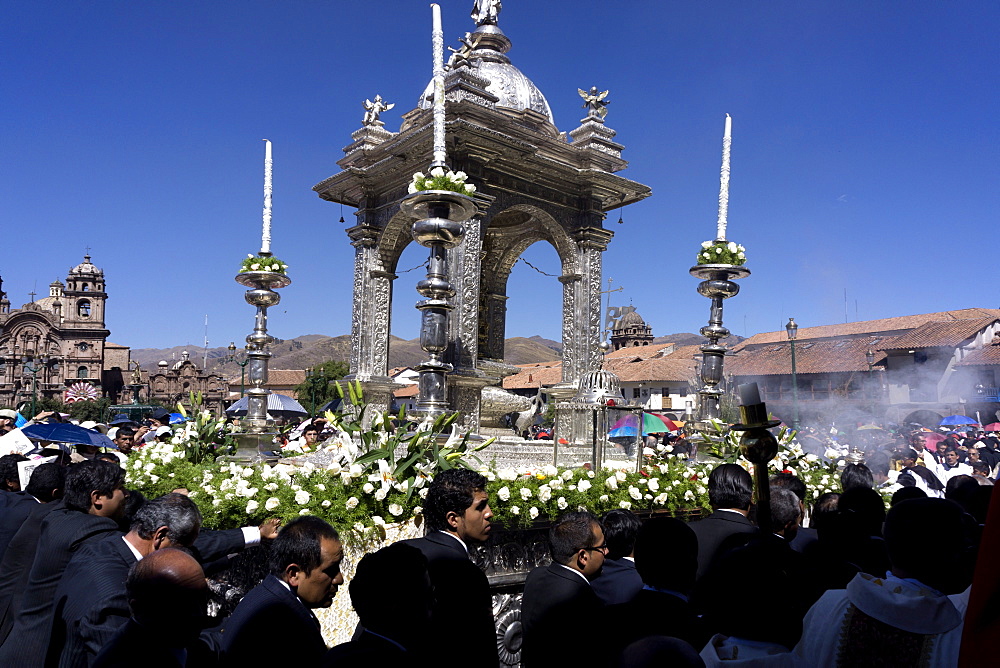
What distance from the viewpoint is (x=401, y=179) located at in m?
13.4

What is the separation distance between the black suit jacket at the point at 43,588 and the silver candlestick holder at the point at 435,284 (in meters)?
3.35

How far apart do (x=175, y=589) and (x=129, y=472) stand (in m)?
5.95

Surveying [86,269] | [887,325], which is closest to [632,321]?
[887,325]

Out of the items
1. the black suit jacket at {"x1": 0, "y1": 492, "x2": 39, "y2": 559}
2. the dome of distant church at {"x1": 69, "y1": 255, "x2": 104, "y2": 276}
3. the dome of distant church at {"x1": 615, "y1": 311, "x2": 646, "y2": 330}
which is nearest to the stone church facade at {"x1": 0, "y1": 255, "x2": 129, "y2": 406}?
the dome of distant church at {"x1": 69, "y1": 255, "x2": 104, "y2": 276}

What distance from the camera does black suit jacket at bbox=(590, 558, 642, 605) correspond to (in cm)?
394

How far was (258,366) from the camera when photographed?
999 cm

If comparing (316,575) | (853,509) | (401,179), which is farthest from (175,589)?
(401,179)

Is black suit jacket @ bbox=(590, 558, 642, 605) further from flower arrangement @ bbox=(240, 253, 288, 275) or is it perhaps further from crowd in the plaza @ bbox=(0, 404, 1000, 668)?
flower arrangement @ bbox=(240, 253, 288, 275)

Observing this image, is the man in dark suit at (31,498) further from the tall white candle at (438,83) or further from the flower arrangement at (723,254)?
the flower arrangement at (723,254)

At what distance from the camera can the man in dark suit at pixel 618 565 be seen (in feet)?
13.0

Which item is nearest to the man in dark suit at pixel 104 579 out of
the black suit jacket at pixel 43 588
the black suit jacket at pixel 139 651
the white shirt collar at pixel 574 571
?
the black suit jacket at pixel 43 588

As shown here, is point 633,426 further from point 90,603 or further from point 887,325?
point 887,325

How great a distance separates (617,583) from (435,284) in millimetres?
3925

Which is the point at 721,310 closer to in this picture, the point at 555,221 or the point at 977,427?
the point at 555,221
